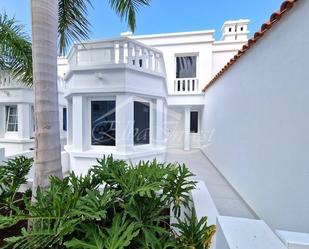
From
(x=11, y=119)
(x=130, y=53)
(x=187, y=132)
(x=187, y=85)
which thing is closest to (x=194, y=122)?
(x=187, y=132)

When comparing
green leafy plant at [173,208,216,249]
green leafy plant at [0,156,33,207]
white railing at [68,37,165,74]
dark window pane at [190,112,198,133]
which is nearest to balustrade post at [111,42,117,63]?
white railing at [68,37,165,74]

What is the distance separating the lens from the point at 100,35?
255 inches

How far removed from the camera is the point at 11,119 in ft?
37.4

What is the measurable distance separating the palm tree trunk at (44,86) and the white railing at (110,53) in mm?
3734

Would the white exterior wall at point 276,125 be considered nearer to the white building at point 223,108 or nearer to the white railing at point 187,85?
the white building at point 223,108

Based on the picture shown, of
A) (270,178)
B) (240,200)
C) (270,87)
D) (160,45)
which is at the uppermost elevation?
(160,45)

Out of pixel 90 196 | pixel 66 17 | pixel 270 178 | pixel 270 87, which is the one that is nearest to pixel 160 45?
pixel 66 17

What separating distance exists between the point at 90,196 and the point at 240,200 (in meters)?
4.46

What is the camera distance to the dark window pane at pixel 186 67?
12.9 metres

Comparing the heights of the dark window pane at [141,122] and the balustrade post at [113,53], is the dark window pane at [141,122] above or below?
below

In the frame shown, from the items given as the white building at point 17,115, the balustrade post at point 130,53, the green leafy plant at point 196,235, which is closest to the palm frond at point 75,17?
the balustrade post at point 130,53

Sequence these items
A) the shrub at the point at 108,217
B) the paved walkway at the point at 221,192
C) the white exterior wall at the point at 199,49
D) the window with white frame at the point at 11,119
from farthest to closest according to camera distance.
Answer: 1. the white exterior wall at the point at 199,49
2. the window with white frame at the point at 11,119
3. the paved walkway at the point at 221,192
4. the shrub at the point at 108,217

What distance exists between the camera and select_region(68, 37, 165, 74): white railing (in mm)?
6140

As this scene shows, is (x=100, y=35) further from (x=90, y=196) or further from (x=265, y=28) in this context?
(x=90, y=196)
